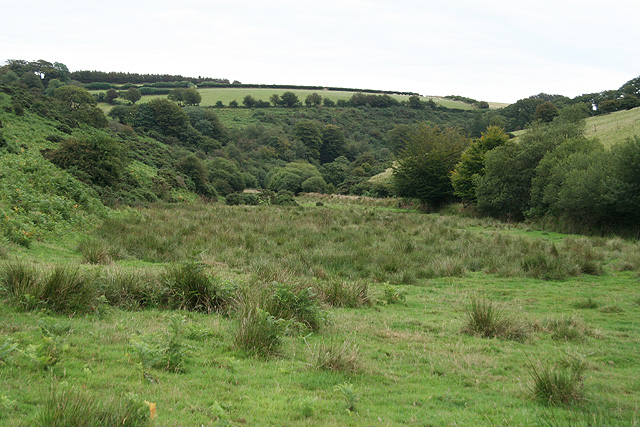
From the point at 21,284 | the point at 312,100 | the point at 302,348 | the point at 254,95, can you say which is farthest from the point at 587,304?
the point at 254,95

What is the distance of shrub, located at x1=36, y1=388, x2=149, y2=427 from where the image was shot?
290cm

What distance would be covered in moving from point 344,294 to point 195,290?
329 cm

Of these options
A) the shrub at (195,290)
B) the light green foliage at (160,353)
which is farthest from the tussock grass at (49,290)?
the light green foliage at (160,353)

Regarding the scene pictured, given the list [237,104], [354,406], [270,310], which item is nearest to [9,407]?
[354,406]

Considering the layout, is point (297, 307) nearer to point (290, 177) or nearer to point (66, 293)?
point (66, 293)

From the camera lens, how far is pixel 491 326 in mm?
7398

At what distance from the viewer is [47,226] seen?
14500 mm

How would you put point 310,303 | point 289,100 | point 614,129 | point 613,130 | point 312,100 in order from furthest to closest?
point 312,100
point 289,100
point 614,129
point 613,130
point 310,303

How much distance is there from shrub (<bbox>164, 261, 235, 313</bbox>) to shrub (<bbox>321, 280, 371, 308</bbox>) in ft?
7.53

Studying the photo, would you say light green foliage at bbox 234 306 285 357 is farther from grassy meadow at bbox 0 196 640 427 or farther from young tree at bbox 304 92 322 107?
young tree at bbox 304 92 322 107

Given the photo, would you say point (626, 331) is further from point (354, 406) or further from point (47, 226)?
point (47, 226)

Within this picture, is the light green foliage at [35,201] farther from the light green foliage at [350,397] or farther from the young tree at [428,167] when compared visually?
the young tree at [428,167]

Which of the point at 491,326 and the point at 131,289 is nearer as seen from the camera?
the point at 491,326

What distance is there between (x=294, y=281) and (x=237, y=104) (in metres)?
109
